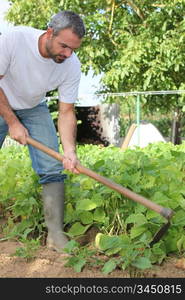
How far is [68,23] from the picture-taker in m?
3.21

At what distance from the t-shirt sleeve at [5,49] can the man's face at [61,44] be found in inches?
9.6

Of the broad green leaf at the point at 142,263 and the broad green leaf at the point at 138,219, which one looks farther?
the broad green leaf at the point at 138,219

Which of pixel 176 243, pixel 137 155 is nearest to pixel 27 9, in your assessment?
pixel 137 155

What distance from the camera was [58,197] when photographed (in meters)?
3.62

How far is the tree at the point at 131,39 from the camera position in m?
11.7

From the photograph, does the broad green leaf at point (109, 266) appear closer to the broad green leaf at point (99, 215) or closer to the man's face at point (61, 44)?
the broad green leaf at point (99, 215)

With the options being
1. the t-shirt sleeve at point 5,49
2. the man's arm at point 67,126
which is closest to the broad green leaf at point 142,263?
the man's arm at point 67,126

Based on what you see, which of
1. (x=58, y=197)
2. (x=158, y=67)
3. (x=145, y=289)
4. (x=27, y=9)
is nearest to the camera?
(x=145, y=289)

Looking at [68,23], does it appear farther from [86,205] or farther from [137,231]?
[137,231]

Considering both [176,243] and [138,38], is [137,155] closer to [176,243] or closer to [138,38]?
[176,243]

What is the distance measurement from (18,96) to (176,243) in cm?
145

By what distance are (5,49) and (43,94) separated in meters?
0.43

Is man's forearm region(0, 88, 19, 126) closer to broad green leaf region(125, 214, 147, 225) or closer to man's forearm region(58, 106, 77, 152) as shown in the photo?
man's forearm region(58, 106, 77, 152)

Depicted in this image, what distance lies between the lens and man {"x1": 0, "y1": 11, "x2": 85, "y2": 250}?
3.40m
